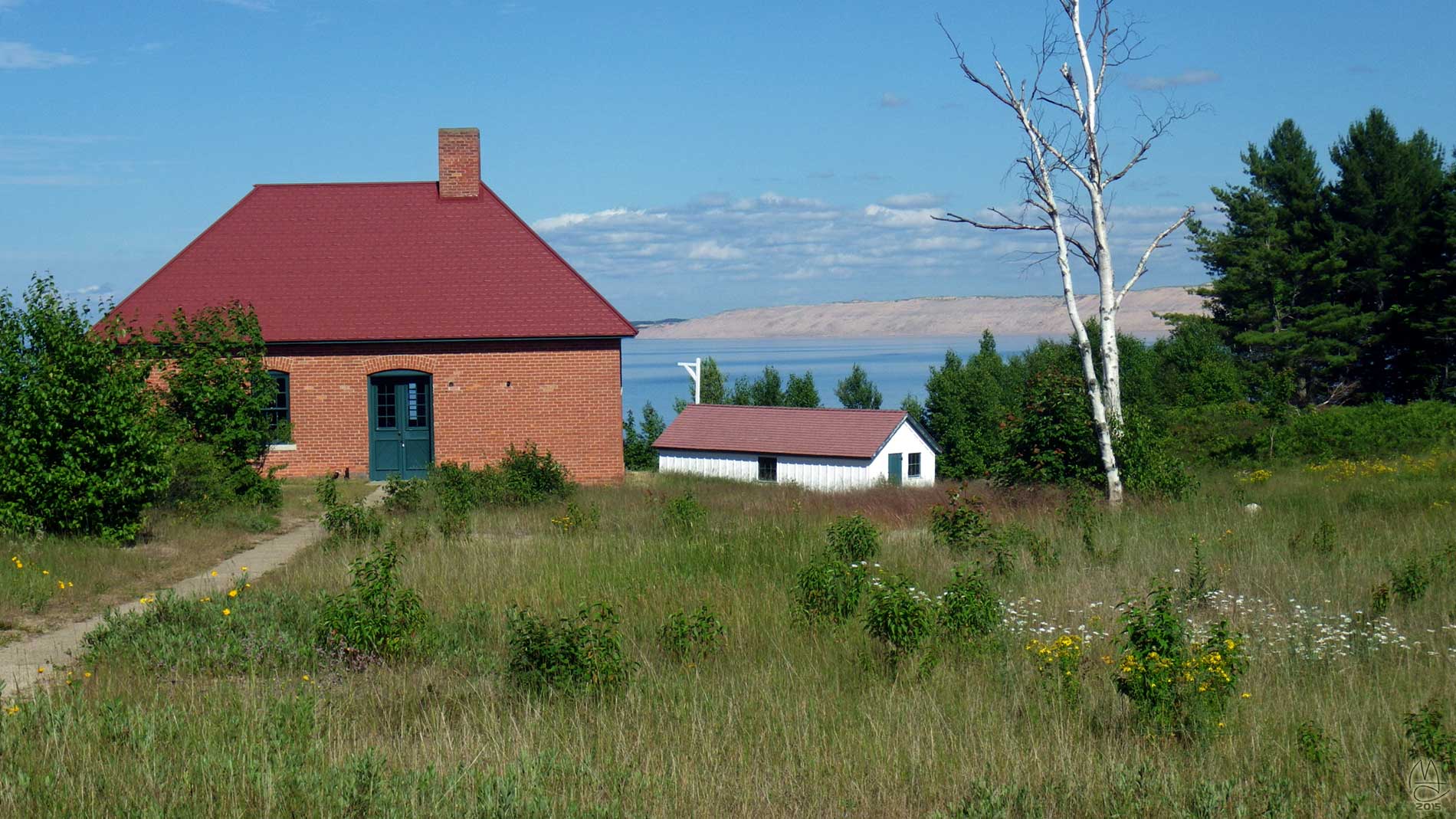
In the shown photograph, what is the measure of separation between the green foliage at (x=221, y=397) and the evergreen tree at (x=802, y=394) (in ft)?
227

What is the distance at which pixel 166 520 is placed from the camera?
15.8 m

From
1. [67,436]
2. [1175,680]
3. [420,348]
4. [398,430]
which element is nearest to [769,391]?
[398,430]

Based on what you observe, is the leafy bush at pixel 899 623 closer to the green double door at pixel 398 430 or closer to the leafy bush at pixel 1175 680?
the leafy bush at pixel 1175 680

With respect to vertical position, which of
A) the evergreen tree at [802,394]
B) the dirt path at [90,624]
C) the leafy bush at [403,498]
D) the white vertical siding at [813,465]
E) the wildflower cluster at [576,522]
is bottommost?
the white vertical siding at [813,465]

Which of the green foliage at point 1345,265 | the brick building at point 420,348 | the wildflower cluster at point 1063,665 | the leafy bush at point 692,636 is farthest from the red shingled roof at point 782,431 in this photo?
the wildflower cluster at point 1063,665

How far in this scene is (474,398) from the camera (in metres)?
24.8

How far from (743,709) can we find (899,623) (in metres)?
1.45

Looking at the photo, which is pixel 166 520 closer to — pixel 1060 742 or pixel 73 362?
pixel 73 362

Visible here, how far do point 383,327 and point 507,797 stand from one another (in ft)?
68.0

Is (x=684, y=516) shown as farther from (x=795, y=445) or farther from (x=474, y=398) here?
(x=795, y=445)

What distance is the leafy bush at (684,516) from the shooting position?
14.9 metres

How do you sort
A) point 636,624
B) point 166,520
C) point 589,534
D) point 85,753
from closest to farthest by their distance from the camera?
point 85,753
point 636,624
point 589,534
point 166,520

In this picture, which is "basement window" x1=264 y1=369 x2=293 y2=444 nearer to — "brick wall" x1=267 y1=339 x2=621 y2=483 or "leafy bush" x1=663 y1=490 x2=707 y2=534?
"brick wall" x1=267 y1=339 x2=621 y2=483

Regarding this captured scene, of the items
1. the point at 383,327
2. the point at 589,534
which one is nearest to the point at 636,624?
Result: the point at 589,534
